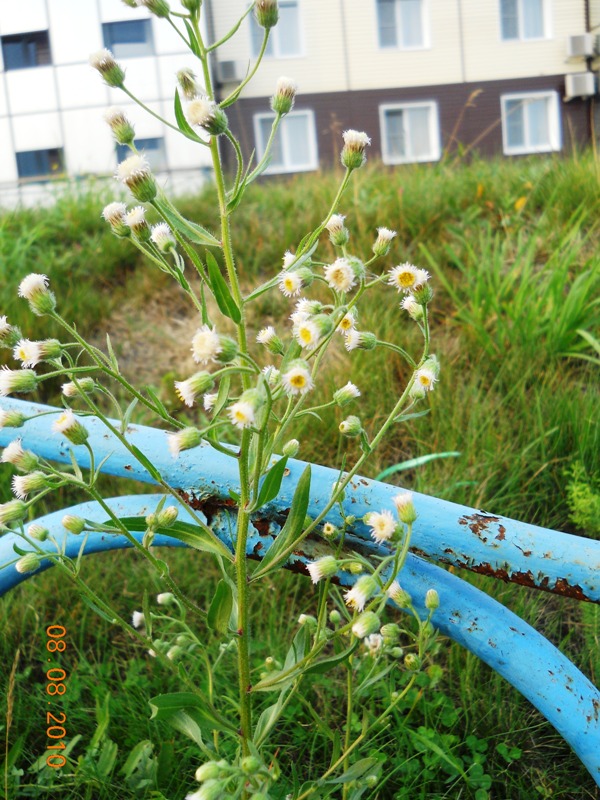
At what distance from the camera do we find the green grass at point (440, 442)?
2.49 ft

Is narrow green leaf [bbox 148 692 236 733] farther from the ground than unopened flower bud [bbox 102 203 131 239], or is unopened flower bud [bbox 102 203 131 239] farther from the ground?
unopened flower bud [bbox 102 203 131 239]

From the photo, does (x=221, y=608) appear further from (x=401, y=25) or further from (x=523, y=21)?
(x=401, y=25)

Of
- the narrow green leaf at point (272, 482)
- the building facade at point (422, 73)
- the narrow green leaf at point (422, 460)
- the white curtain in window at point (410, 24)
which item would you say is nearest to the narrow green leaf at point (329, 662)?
the narrow green leaf at point (272, 482)

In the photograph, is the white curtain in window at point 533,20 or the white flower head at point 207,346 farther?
the white curtain in window at point 533,20

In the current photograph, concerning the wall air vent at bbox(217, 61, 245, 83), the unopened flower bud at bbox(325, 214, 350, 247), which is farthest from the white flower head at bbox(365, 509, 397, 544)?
the wall air vent at bbox(217, 61, 245, 83)

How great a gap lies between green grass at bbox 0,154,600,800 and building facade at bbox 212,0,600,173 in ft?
2.85

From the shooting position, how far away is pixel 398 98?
3314 mm

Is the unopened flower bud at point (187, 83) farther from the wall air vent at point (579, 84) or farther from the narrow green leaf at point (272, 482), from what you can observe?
the wall air vent at point (579, 84)

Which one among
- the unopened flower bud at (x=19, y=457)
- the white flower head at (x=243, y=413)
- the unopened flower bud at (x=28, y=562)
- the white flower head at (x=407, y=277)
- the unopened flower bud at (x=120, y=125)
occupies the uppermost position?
the unopened flower bud at (x=120, y=125)

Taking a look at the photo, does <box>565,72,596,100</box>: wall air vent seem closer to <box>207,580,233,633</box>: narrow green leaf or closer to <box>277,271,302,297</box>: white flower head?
<box>277,271,302,297</box>: white flower head

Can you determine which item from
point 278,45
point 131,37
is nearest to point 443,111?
point 278,45

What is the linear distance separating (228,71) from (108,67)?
2.33 m

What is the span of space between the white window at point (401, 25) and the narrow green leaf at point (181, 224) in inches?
133

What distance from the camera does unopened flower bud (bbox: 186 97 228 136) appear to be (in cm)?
39
